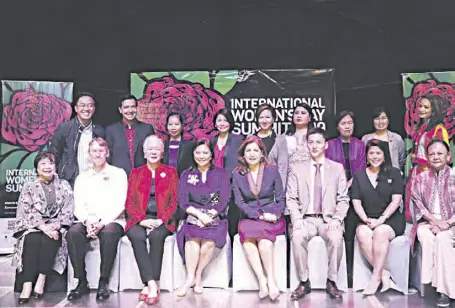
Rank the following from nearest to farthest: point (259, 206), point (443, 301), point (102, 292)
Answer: point (443, 301), point (102, 292), point (259, 206)

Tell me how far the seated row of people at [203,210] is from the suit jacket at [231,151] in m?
0.29

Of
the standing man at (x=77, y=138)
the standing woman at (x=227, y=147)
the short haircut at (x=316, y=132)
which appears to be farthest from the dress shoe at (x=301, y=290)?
the standing man at (x=77, y=138)

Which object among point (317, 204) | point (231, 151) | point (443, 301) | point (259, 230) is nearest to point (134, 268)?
point (259, 230)

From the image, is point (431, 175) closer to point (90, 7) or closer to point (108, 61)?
point (108, 61)

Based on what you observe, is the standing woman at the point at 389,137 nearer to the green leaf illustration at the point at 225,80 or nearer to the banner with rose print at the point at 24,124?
the green leaf illustration at the point at 225,80

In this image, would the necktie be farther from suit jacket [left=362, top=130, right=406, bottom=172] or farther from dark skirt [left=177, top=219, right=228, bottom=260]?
dark skirt [left=177, top=219, right=228, bottom=260]

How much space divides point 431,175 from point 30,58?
3.98 meters

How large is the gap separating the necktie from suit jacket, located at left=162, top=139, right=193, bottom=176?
3.94ft

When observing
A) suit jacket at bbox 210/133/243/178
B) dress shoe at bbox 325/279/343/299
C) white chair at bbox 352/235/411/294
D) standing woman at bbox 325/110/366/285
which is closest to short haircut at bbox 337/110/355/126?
standing woman at bbox 325/110/366/285

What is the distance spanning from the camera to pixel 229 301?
4.53 metres

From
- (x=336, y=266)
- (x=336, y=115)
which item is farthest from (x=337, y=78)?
(x=336, y=266)

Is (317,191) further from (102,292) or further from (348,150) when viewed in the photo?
(102,292)

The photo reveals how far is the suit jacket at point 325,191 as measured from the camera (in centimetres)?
487

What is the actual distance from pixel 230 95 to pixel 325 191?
1.41 meters
